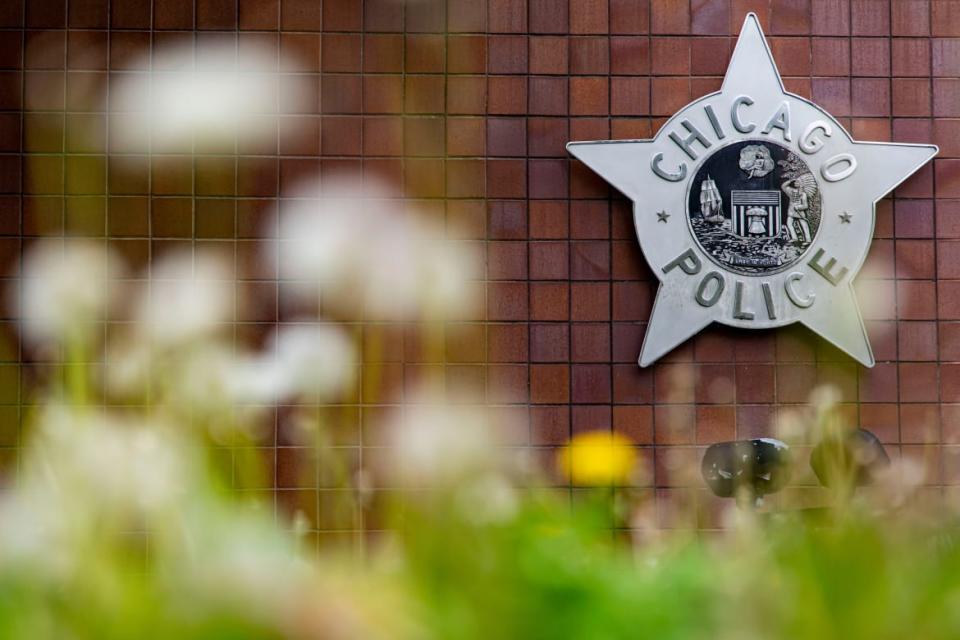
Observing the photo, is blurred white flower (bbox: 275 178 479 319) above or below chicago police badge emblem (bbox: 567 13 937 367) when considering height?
below

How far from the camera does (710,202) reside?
3.98 metres

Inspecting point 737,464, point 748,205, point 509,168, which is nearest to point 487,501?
point 737,464

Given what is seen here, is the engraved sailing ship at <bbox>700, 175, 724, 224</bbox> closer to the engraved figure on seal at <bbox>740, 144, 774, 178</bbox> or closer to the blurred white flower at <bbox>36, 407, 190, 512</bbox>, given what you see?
the engraved figure on seal at <bbox>740, 144, 774, 178</bbox>

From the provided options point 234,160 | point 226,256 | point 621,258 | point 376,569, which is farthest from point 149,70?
point 376,569

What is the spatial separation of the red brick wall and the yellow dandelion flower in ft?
0.19

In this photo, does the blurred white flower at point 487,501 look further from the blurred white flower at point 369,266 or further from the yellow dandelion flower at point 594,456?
the yellow dandelion flower at point 594,456

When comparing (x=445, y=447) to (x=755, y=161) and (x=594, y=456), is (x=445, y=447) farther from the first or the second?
(x=755, y=161)

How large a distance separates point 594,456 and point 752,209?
3.81 feet

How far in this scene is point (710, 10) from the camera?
4055 mm

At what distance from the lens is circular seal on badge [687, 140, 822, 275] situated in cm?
398

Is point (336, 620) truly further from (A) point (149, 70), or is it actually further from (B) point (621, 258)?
(A) point (149, 70)

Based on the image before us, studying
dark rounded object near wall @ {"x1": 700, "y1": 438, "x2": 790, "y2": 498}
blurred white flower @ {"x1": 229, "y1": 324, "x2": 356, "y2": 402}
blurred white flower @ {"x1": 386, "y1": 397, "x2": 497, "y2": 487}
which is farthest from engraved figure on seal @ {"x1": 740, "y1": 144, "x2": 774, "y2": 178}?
blurred white flower @ {"x1": 386, "y1": 397, "x2": 497, "y2": 487}

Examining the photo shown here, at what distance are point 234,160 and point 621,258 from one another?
1585 mm

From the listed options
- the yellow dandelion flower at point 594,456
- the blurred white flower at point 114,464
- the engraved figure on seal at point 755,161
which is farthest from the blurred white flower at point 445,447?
the engraved figure on seal at point 755,161
